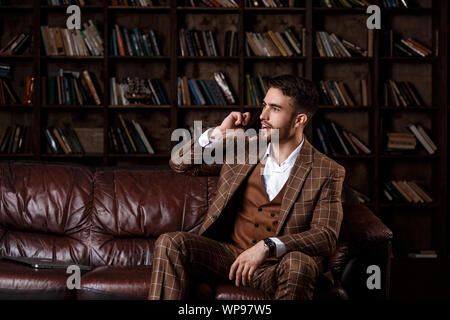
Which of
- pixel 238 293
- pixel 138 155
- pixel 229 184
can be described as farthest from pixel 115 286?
pixel 138 155

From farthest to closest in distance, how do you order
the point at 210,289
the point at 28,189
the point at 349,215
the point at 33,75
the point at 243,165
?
1. the point at 33,75
2. the point at 28,189
3. the point at 349,215
4. the point at 243,165
5. the point at 210,289

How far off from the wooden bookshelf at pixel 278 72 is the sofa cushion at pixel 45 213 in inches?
60.3

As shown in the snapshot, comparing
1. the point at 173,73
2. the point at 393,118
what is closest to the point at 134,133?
the point at 173,73

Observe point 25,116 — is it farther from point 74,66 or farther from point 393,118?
point 393,118

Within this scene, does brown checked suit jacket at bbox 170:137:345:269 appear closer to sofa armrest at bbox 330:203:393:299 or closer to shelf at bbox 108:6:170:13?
sofa armrest at bbox 330:203:393:299

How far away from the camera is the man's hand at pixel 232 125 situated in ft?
6.97

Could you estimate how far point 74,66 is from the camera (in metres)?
4.33

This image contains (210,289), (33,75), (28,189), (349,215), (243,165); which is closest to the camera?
(210,289)

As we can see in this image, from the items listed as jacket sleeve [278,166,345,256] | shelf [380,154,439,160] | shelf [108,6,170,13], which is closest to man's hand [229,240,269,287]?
jacket sleeve [278,166,345,256]

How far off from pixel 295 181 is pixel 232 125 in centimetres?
35

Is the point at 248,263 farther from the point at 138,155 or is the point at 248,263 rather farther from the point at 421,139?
the point at 421,139

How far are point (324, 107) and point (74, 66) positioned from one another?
210 cm

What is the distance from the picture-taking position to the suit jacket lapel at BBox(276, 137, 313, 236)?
2.02m

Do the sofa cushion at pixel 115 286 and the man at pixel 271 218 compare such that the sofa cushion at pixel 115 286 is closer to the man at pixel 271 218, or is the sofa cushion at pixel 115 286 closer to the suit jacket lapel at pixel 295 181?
the man at pixel 271 218
